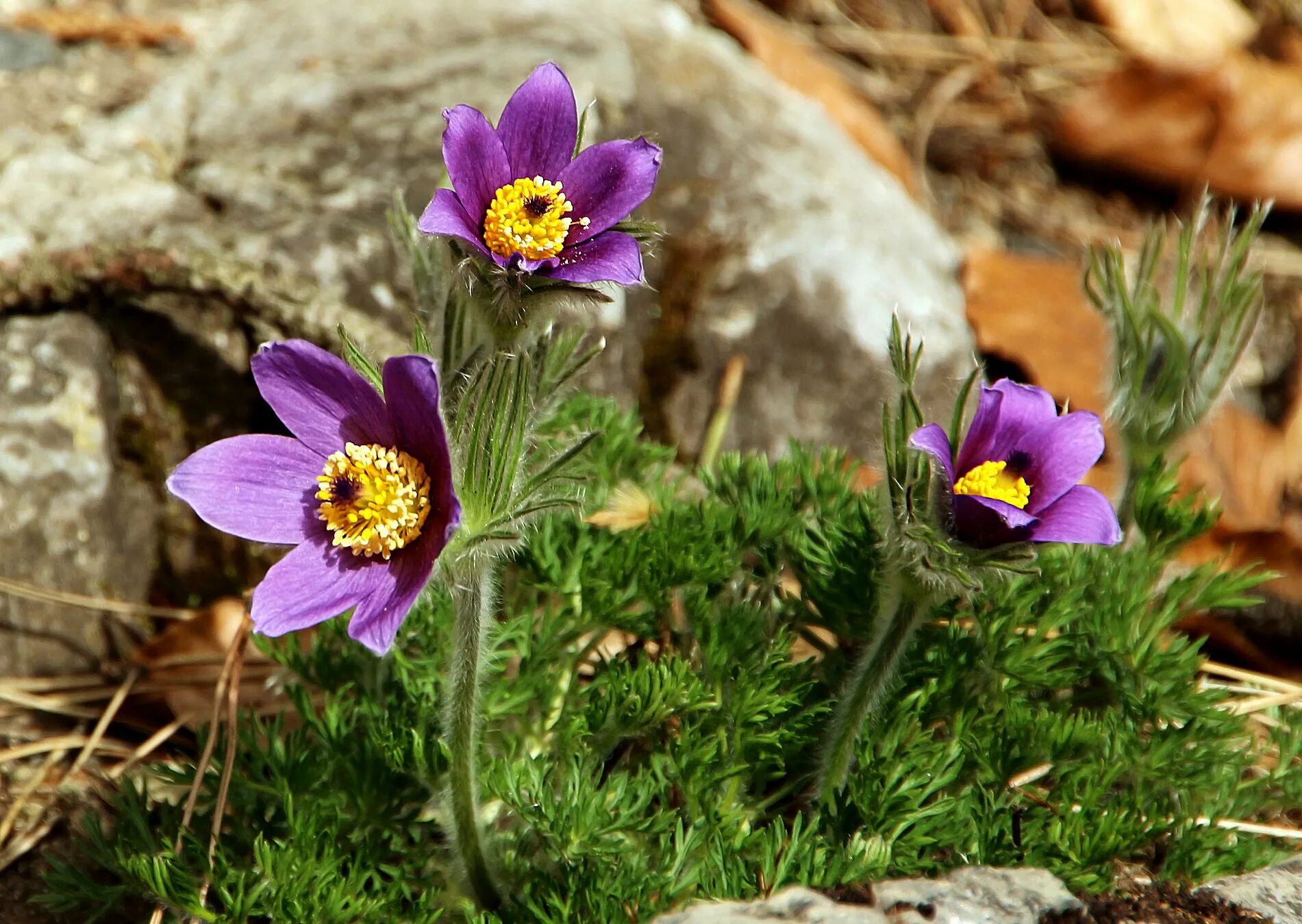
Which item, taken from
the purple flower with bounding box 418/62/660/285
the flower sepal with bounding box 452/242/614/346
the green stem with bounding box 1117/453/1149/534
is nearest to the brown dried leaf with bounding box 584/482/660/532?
the flower sepal with bounding box 452/242/614/346

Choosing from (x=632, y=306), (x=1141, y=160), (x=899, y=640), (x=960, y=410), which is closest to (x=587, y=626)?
(x=899, y=640)

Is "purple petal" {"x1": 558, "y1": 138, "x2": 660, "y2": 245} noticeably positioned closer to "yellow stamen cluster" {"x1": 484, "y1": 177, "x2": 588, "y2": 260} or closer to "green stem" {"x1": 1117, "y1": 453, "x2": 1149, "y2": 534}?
"yellow stamen cluster" {"x1": 484, "y1": 177, "x2": 588, "y2": 260}

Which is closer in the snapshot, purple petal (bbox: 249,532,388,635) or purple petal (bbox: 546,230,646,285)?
purple petal (bbox: 249,532,388,635)

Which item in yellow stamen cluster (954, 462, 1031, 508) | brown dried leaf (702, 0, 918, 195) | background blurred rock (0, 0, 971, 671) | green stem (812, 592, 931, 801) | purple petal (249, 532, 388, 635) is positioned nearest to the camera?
purple petal (249, 532, 388, 635)

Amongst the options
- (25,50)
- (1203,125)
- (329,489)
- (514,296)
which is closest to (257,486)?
(329,489)

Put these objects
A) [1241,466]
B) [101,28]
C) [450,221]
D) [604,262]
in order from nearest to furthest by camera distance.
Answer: [450,221], [604,262], [1241,466], [101,28]

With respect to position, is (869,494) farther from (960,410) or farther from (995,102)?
(995,102)

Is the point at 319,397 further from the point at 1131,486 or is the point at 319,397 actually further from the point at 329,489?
the point at 1131,486
